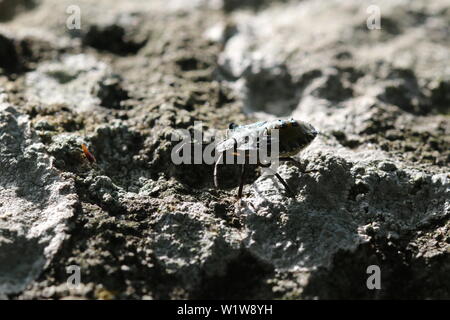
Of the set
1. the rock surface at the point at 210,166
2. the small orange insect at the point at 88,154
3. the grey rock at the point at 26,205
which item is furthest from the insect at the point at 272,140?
the grey rock at the point at 26,205

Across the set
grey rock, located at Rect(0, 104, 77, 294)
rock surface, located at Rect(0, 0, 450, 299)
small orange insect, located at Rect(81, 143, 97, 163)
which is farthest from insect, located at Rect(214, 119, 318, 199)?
grey rock, located at Rect(0, 104, 77, 294)

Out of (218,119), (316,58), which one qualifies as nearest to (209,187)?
(218,119)

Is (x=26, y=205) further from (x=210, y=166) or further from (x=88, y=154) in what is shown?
(x=210, y=166)

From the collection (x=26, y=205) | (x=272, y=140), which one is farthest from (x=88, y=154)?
(x=272, y=140)

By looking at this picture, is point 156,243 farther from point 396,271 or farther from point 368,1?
point 368,1
